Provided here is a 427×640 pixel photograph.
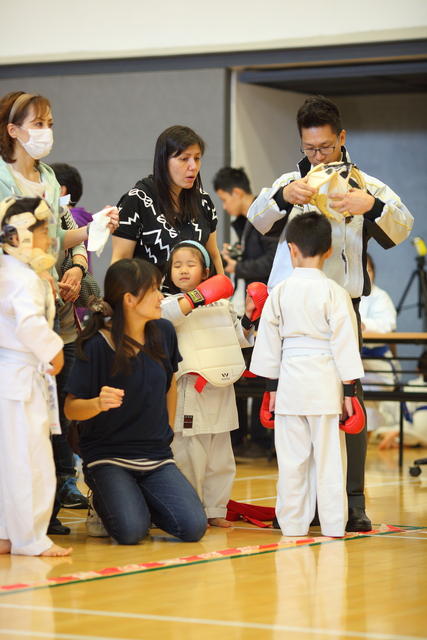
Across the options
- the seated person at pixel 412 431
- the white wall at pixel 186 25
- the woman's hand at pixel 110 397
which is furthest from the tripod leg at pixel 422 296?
the woman's hand at pixel 110 397

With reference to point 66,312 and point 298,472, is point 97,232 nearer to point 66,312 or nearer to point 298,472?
point 66,312

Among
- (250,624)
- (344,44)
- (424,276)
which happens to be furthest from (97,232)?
(424,276)

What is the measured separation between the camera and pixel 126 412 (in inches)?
156

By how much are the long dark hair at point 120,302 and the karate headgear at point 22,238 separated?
34cm

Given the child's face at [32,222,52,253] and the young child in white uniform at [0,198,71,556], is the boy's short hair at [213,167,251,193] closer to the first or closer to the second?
the child's face at [32,222,52,253]

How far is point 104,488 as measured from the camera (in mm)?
3873

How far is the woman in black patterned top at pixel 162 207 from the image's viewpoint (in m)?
4.30

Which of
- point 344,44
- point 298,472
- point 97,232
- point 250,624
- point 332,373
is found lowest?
point 250,624

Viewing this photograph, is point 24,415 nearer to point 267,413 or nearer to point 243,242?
point 267,413

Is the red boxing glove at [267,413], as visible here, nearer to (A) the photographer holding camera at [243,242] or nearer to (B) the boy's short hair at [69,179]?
(B) the boy's short hair at [69,179]

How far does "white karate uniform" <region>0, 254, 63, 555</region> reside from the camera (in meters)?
3.50

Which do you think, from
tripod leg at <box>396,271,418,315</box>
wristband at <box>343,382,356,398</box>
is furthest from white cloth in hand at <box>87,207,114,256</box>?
tripod leg at <box>396,271,418,315</box>

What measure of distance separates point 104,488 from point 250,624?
1.31 m

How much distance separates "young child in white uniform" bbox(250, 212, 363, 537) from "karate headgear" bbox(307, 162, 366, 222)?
0.10m
